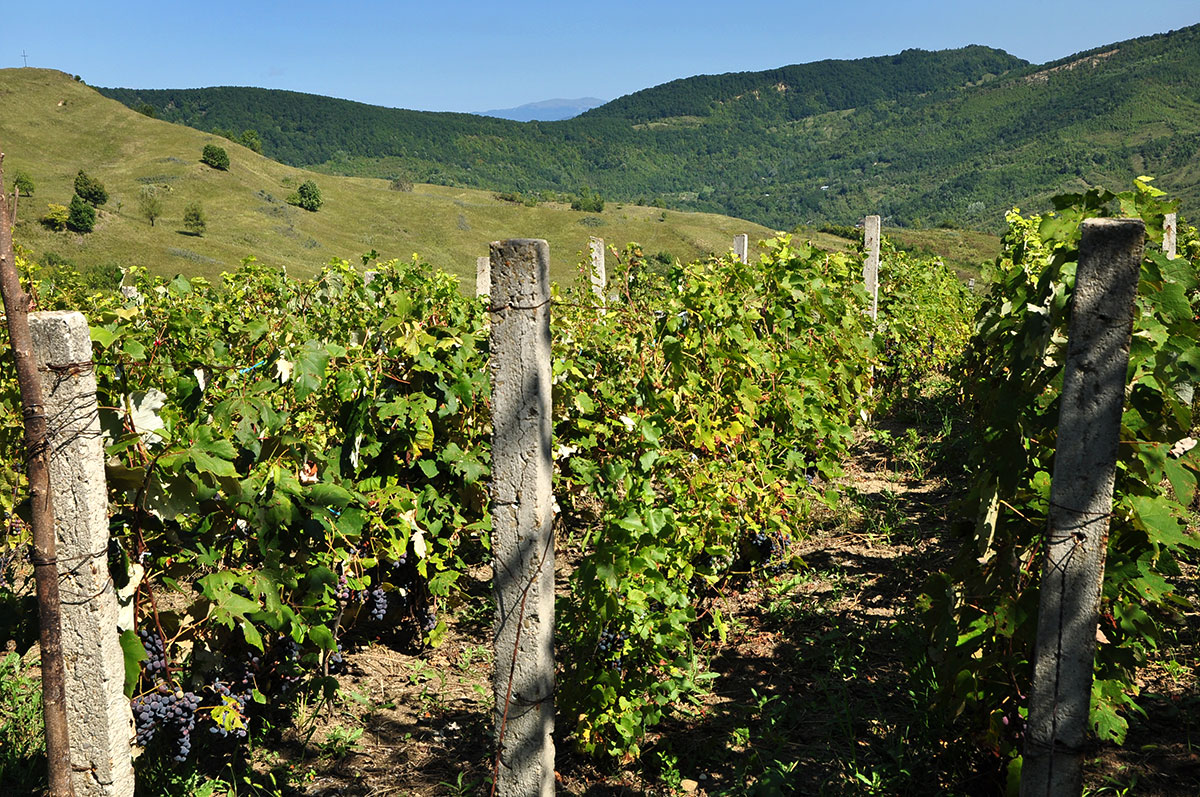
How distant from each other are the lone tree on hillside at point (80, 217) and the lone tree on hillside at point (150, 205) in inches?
190

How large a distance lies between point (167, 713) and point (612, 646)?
4.34 feet

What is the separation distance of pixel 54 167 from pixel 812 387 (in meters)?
59.5

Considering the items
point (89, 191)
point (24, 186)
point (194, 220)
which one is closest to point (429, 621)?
point (24, 186)

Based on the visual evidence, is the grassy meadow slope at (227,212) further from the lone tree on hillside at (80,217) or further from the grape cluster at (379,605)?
the grape cluster at (379,605)

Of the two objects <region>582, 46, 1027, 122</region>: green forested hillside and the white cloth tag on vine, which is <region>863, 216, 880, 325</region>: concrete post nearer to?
the white cloth tag on vine

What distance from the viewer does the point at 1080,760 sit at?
5.69 ft

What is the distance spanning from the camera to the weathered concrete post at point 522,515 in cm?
185

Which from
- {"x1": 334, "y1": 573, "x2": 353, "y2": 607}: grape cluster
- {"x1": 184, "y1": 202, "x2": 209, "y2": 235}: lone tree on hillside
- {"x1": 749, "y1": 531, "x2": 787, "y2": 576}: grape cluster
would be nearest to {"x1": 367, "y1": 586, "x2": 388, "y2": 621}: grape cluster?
{"x1": 334, "y1": 573, "x2": 353, "y2": 607}: grape cluster

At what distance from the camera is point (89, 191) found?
131ft

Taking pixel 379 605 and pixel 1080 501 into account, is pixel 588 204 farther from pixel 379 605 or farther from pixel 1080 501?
pixel 1080 501

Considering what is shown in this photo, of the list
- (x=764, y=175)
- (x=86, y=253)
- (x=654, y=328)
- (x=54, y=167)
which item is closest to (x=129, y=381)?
(x=654, y=328)

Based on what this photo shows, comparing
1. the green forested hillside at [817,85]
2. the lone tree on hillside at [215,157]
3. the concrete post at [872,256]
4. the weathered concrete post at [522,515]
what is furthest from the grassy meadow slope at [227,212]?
the green forested hillside at [817,85]

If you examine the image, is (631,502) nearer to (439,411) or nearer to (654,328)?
(439,411)

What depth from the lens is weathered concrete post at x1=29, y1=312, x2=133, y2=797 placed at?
1.85 meters
